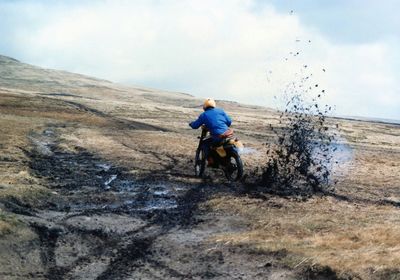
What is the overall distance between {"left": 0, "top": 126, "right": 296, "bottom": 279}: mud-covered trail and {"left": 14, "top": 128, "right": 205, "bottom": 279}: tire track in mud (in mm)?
17

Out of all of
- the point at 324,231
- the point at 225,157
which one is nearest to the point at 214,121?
the point at 225,157

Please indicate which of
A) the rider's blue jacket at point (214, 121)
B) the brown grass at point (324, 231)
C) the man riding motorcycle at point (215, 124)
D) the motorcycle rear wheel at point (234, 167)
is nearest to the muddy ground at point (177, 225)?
the brown grass at point (324, 231)

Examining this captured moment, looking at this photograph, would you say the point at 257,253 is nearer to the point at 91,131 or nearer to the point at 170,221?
the point at 170,221

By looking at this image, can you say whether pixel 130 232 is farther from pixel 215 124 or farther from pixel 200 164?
pixel 200 164

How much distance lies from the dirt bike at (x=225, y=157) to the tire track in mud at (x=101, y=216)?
1.63 meters

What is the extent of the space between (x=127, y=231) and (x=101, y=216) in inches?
52.7

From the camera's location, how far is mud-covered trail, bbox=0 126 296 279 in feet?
29.2

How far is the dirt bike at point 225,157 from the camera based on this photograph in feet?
55.7

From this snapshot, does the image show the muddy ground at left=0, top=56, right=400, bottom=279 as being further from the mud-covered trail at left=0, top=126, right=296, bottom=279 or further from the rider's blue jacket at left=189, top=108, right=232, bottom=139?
the rider's blue jacket at left=189, top=108, right=232, bottom=139

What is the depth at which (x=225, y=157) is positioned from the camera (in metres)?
17.2

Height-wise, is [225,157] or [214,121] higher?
[214,121]

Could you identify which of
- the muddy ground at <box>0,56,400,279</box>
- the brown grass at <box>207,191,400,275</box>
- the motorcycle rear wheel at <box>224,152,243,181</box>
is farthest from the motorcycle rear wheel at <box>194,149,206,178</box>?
the brown grass at <box>207,191,400,275</box>

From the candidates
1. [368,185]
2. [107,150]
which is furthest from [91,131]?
[368,185]

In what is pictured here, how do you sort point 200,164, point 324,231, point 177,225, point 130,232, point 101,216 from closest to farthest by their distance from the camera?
point 324,231, point 130,232, point 177,225, point 101,216, point 200,164
